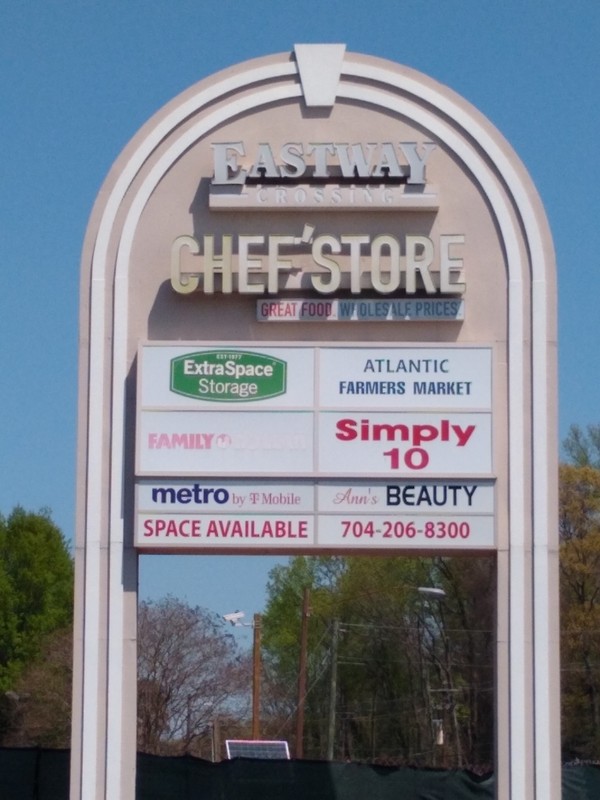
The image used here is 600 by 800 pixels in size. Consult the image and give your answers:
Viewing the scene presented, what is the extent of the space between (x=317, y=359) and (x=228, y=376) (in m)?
1.03

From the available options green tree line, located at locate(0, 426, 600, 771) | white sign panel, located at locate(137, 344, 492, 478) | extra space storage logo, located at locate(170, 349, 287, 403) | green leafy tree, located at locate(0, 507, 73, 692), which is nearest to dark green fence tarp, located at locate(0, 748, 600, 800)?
white sign panel, located at locate(137, 344, 492, 478)

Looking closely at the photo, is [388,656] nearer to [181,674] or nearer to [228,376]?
[181,674]

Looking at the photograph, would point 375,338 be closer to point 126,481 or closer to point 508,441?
point 508,441

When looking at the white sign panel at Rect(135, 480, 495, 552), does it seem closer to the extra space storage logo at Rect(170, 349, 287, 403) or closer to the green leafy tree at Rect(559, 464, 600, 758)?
the extra space storage logo at Rect(170, 349, 287, 403)

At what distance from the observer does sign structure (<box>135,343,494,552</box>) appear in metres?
15.3

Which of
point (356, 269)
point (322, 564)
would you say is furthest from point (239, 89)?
point (322, 564)

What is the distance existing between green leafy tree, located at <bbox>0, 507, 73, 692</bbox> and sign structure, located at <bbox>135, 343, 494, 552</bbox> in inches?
1836

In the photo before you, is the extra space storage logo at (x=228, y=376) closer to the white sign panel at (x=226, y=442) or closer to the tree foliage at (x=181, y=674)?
the white sign panel at (x=226, y=442)

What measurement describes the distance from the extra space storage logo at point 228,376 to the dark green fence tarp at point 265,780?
573 centimetres

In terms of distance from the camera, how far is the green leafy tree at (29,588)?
203ft

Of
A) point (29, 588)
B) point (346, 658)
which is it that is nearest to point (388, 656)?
point (346, 658)

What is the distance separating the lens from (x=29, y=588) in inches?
2527

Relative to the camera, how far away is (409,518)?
15.3 m

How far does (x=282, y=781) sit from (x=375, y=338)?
6630 millimetres
